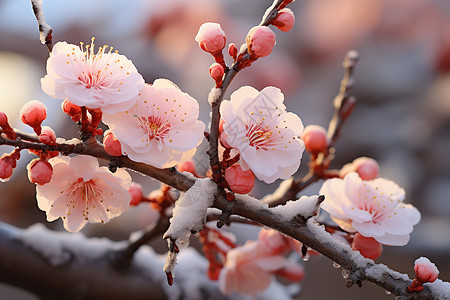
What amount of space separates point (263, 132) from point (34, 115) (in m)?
0.15

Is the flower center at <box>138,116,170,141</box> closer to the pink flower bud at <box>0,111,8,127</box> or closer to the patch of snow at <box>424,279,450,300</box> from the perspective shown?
the pink flower bud at <box>0,111,8,127</box>

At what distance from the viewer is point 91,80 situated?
0.96 ft

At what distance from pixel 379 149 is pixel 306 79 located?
14.5 inches

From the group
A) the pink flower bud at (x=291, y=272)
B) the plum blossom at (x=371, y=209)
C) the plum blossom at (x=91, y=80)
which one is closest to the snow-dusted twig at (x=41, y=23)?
the plum blossom at (x=91, y=80)

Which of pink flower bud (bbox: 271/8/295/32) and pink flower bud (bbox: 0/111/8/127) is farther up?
pink flower bud (bbox: 271/8/295/32)

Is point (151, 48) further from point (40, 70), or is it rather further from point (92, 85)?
point (92, 85)

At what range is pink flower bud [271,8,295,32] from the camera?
302 millimetres

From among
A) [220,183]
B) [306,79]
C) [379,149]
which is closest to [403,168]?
[379,149]

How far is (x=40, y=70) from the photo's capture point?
1.55 m

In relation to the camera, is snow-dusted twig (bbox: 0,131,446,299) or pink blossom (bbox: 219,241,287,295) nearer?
snow-dusted twig (bbox: 0,131,446,299)

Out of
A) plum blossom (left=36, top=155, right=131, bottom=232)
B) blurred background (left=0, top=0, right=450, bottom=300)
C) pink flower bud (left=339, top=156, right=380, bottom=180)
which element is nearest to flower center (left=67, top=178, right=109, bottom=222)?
plum blossom (left=36, top=155, right=131, bottom=232)

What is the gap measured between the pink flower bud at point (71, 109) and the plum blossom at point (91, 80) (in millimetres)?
20

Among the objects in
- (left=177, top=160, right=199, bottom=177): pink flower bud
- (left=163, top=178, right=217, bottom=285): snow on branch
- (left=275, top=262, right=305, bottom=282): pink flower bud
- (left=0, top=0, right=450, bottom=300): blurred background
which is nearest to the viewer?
(left=163, top=178, right=217, bottom=285): snow on branch

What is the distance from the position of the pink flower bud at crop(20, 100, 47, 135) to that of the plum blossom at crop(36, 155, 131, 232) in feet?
0.10
